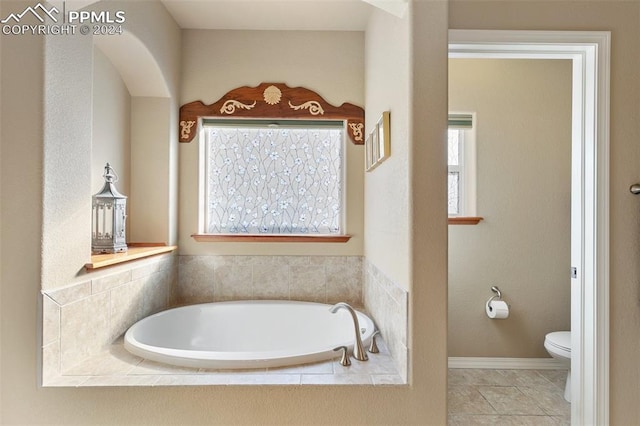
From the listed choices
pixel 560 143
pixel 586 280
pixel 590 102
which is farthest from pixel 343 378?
pixel 560 143

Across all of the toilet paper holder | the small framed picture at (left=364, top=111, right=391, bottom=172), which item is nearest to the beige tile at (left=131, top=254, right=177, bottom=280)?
the small framed picture at (left=364, top=111, right=391, bottom=172)

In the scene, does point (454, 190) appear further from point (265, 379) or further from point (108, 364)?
point (108, 364)

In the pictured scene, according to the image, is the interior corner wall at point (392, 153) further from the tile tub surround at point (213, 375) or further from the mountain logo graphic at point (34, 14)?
the mountain logo graphic at point (34, 14)

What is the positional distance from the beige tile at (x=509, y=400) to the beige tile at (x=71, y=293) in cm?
238

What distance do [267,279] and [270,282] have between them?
3 centimetres

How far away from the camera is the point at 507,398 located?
2.29 meters

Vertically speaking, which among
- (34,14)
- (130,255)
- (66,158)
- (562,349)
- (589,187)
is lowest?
(562,349)

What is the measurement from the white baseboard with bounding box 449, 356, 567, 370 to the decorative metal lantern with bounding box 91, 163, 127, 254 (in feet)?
8.33

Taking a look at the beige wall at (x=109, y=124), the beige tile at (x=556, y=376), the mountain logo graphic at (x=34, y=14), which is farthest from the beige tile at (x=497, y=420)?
the mountain logo graphic at (x=34, y=14)

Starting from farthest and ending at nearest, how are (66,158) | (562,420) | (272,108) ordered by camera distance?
(272,108) < (562,420) < (66,158)

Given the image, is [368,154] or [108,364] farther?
[368,154]

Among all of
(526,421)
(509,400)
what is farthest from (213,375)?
(509,400)

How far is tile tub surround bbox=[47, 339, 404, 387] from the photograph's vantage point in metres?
1.42

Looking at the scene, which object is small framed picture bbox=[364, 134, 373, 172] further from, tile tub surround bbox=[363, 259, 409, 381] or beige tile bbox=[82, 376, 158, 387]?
beige tile bbox=[82, 376, 158, 387]
